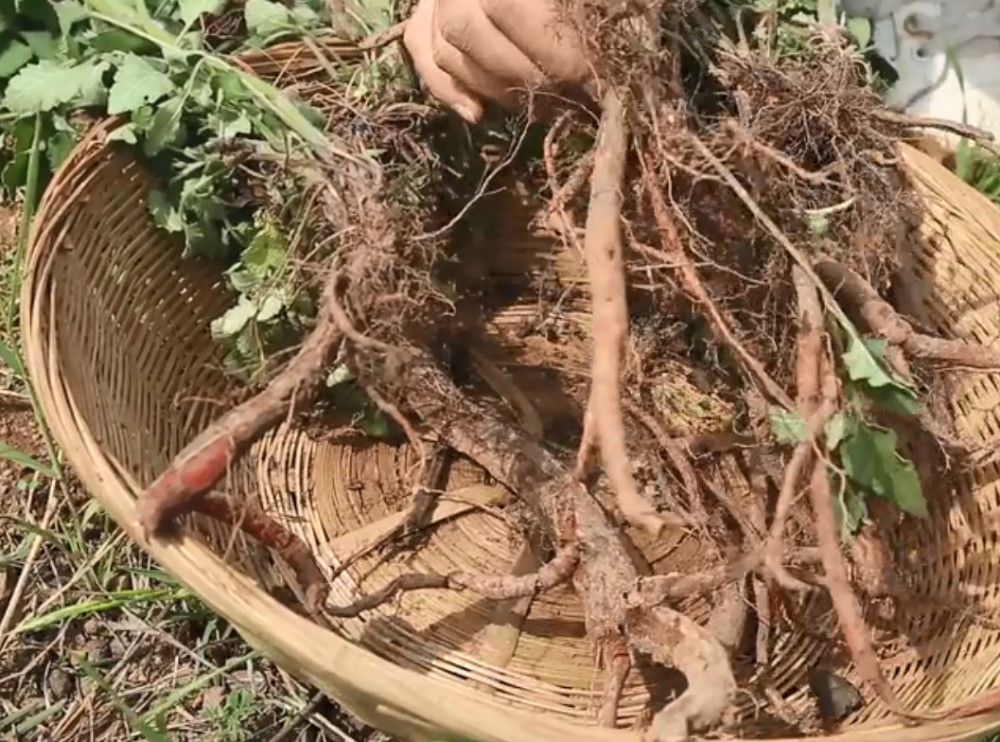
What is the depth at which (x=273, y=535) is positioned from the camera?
103 centimetres

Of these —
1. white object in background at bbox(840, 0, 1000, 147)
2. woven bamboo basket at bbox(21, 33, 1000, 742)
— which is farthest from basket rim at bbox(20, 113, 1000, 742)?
white object in background at bbox(840, 0, 1000, 147)

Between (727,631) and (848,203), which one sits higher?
(848,203)

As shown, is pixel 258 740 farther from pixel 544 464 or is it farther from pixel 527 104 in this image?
pixel 527 104

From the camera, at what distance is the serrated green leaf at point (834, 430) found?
1031mm

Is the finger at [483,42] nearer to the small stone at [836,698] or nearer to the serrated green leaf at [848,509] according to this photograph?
the serrated green leaf at [848,509]

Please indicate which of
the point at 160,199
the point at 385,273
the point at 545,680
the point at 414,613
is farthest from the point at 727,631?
the point at 160,199

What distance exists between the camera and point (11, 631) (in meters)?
1.27

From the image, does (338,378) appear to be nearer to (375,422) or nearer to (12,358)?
(375,422)

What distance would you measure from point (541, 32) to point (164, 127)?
14.5 inches

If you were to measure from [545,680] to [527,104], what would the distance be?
0.56 m

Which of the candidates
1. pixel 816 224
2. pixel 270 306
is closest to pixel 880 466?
pixel 816 224

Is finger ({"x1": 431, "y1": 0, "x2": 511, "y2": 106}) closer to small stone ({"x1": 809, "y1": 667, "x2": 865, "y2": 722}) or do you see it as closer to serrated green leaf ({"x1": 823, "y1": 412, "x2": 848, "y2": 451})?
serrated green leaf ({"x1": 823, "y1": 412, "x2": 848, "y2": 451})

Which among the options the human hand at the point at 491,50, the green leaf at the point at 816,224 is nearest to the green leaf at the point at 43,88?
the human hand at the point at 491,50

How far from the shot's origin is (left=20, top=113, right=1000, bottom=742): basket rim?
827 mm
